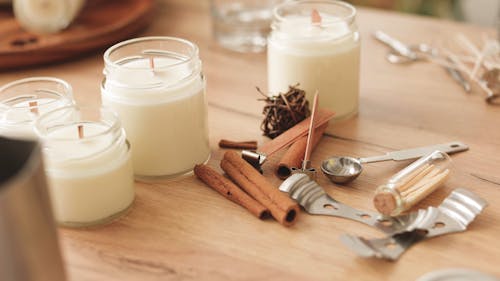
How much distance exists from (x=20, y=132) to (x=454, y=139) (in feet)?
2.06

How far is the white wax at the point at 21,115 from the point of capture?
3.22 ft

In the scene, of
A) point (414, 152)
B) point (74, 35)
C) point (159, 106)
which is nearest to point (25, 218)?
point (159, 106)

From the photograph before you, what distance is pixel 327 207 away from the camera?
38.2 inches

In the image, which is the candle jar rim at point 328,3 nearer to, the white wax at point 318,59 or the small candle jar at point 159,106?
the white wax at point 318,59

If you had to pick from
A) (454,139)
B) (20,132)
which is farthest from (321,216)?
(20,132)

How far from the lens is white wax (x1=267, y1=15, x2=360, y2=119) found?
3.76ft

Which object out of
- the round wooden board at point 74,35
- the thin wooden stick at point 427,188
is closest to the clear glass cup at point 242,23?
the round wooden board at point 74,35

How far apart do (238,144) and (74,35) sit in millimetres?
502

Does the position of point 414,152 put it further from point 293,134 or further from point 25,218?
point 25,218

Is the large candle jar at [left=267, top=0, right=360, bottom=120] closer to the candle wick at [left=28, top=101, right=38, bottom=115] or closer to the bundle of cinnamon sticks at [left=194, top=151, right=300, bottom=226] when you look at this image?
the bundle of cinnamon sticks at [left=194, top=151, right=300, bottom=226]

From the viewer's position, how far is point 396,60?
139cm

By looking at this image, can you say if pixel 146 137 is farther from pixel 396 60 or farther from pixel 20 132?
pixel 396 60

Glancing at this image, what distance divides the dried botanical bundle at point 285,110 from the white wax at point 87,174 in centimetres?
26

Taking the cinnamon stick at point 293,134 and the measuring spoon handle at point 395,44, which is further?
the measuring spoon handle at point 395,44
